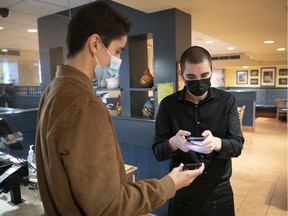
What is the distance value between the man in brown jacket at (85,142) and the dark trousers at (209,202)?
60 cm

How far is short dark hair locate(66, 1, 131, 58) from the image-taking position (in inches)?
31.9

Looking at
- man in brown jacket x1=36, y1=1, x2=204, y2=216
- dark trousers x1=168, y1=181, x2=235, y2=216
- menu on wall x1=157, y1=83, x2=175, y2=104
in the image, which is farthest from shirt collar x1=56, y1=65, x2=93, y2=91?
menu on wall x1=157, y1=83, x2=175, y2=104

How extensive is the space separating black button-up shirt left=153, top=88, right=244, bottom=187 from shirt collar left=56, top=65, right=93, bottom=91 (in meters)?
0.75

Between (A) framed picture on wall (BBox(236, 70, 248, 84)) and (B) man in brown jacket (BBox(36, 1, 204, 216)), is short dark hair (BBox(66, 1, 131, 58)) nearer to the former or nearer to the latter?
(B) man in brown jacket (BBox(36, 1, 204, 216))

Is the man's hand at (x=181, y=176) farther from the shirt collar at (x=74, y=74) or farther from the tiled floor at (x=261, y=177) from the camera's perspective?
the tiled floor at (x=261, y=177)

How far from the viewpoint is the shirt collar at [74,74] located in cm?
80

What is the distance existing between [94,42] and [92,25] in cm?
5

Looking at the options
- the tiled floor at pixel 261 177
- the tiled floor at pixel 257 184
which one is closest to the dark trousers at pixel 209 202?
the tiled floor at pixel 257 184

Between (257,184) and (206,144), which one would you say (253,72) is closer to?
(257,184)

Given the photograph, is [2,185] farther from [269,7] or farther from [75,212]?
[269,7]

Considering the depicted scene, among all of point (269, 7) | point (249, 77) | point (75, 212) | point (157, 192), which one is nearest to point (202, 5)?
point (269, 7)

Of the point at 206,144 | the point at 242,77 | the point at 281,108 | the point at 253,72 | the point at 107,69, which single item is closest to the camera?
the point at 107,69

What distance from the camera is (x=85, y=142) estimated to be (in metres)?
0.70

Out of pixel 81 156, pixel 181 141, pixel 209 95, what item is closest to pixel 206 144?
pixel 181 141
